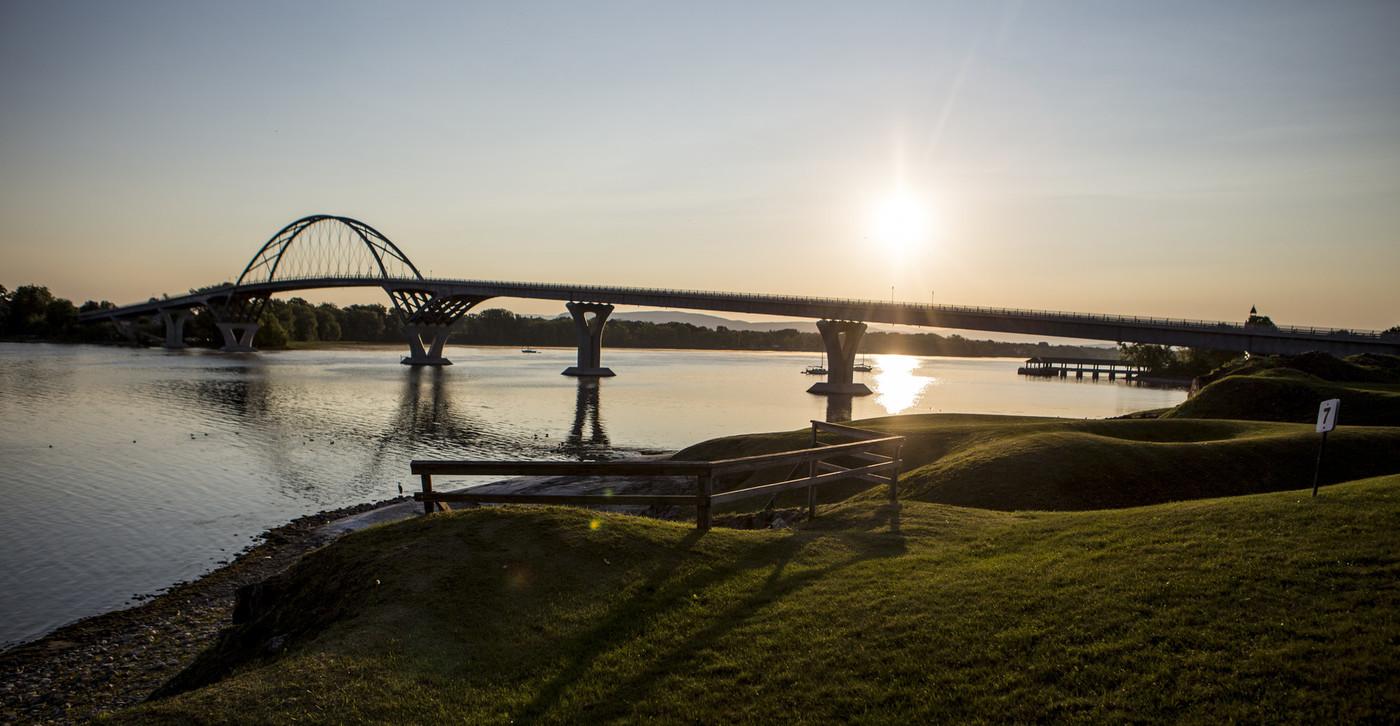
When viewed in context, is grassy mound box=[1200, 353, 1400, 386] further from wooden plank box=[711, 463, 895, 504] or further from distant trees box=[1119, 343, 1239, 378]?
distant trees box=[1119, 343, 1239, 378]

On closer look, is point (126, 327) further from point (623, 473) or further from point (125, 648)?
point (623, 473)

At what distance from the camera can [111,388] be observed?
70188 millimetres

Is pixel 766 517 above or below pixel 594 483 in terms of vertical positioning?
above

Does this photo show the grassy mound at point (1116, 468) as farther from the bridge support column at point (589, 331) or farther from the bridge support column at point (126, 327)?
the bridge support column at point (126, 327)

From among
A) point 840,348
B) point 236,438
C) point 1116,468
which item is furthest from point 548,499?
point 840,348

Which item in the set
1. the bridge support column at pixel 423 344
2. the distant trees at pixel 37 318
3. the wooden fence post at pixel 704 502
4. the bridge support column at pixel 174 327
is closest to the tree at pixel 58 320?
the distant trees at pixel 37 318

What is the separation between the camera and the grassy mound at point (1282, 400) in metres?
31.5

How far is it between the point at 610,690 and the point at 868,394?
308 ft

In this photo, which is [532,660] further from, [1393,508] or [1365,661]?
[1393,508]

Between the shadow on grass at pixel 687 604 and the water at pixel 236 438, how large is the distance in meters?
15.2

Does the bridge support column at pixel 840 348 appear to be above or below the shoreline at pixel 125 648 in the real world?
above

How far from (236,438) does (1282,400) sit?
58.3 m

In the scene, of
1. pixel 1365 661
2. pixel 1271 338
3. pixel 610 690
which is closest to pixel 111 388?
pixel 610 690

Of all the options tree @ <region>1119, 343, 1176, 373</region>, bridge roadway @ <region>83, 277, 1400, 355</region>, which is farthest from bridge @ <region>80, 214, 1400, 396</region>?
tree @ <region>1119, 343, 1176, 373</region>
